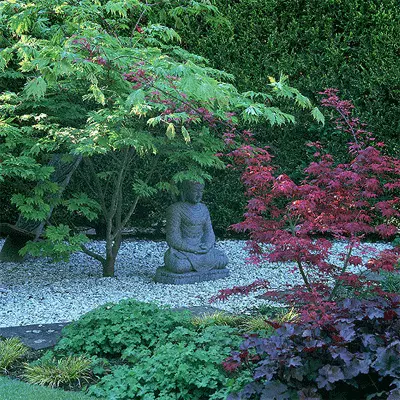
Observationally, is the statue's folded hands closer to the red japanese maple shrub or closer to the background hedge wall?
the background hedge wall

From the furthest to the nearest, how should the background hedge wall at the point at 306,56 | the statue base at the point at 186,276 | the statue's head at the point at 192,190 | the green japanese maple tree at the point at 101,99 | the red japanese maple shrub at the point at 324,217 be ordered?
the background hedge wall at the point at 306,56 < the statue's head at the point at 192,190 < the statue base at the point at 186,276 < the green japanese maple tree at the point at 101,99 < the red japanese maple shrub at the point at 324,217

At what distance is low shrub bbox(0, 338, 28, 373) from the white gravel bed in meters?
0.87

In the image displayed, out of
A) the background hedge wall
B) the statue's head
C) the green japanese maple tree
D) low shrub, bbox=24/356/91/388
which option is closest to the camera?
low shrub, bbox=24/356/91/388

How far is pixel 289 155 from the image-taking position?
34.4 ft

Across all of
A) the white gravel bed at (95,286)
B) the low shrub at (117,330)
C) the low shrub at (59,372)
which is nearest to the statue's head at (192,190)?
the white gravel bed at (95,286)

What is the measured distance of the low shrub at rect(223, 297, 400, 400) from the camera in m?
3.79

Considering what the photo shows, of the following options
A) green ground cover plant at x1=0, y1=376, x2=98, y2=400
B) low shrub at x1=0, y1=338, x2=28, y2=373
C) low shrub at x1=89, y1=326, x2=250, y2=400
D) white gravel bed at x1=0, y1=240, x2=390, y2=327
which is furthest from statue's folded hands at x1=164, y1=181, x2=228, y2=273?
green ground cover plant at x1=0, y1=376, x2=98, y2=400

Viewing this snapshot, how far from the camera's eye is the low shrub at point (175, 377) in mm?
4367

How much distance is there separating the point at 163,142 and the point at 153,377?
3469 millimetres

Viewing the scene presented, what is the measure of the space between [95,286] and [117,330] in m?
2.62

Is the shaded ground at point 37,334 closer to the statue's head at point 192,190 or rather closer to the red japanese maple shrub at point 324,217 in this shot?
the red japanese maple shrub at point 324,217

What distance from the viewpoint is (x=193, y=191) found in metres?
8.27

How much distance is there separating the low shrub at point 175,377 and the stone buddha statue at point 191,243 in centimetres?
312

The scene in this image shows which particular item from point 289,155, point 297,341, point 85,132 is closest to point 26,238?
point 85,132
